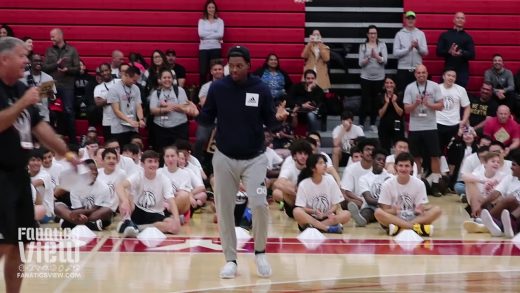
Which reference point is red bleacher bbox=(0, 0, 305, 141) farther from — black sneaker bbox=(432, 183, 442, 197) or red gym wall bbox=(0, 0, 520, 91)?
black sneaker bbox=(432, 183, 442, 197)

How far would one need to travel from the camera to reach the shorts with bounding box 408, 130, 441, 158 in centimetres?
1617

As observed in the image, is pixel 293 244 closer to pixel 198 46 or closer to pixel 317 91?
pixel 317 91

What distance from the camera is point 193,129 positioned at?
17.7 metres

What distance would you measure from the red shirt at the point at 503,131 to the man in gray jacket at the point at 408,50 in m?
2.06

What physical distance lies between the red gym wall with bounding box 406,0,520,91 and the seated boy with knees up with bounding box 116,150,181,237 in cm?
803

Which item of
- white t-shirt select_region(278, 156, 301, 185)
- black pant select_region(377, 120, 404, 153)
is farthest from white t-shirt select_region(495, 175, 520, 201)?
black pant select_region(377, 120, 404, 153)

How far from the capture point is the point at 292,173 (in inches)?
535

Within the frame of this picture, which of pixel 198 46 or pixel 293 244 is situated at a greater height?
pixel 198 46

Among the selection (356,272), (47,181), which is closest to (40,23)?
(47,181)

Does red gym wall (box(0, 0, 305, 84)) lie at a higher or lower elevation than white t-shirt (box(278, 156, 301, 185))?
higher

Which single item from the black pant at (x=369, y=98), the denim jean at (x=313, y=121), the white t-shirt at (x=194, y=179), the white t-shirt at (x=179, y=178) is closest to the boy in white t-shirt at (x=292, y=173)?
the white t-shirt at (x=194, y=179)

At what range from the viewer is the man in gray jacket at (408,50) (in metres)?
18.0

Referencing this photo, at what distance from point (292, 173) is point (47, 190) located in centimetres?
319

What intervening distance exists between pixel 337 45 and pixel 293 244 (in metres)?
8.08
